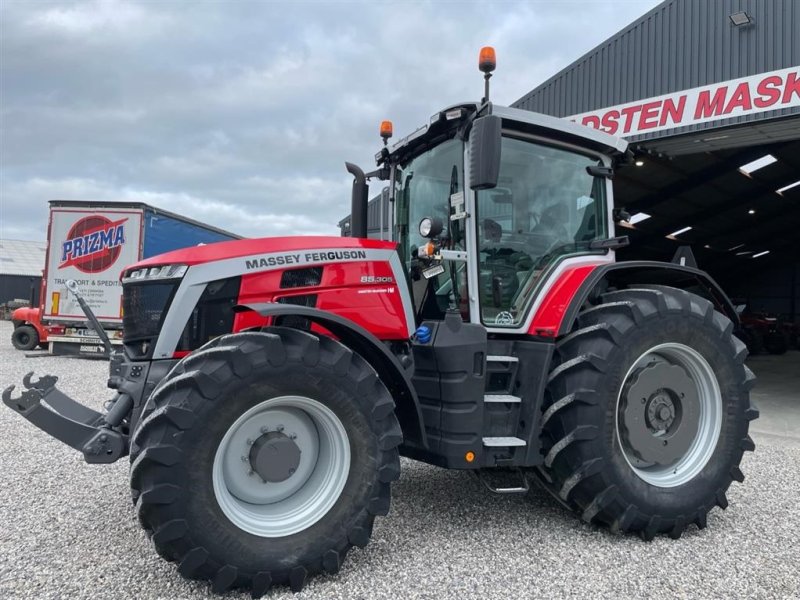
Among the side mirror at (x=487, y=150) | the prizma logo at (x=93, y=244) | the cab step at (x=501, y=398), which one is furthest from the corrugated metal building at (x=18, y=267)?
the side mirror at (x=487, y=150)

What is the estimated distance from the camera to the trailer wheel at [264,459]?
2635 mm

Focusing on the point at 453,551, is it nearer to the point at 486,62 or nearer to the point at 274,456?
the point at 274,456

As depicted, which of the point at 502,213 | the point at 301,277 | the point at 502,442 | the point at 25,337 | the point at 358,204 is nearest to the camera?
the point at 301,277

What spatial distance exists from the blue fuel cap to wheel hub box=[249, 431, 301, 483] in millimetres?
1009

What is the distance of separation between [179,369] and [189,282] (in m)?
0.55

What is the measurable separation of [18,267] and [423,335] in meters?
50.1

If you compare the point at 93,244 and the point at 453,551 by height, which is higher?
the point at 93,244

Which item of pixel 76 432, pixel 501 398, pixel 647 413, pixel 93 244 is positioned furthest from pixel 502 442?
pixel 93 244

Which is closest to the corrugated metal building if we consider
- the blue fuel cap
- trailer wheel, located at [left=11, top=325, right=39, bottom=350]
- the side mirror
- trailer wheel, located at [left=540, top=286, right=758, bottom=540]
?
trailer wheel, located at [left=11, top=325, right=39, bottom=350]

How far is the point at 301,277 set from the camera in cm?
332

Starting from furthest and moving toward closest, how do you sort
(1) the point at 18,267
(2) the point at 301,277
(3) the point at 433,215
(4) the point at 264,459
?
(1) the point at 18,267 < (3) the point at 433,215 < (2) the point at 301,277 < (4) the point at 264,459

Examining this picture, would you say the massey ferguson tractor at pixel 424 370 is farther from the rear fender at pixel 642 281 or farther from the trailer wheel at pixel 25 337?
the trailer wheel at pixel 25 337

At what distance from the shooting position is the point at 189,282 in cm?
316

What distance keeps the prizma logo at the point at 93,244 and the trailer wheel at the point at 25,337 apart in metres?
2.89
